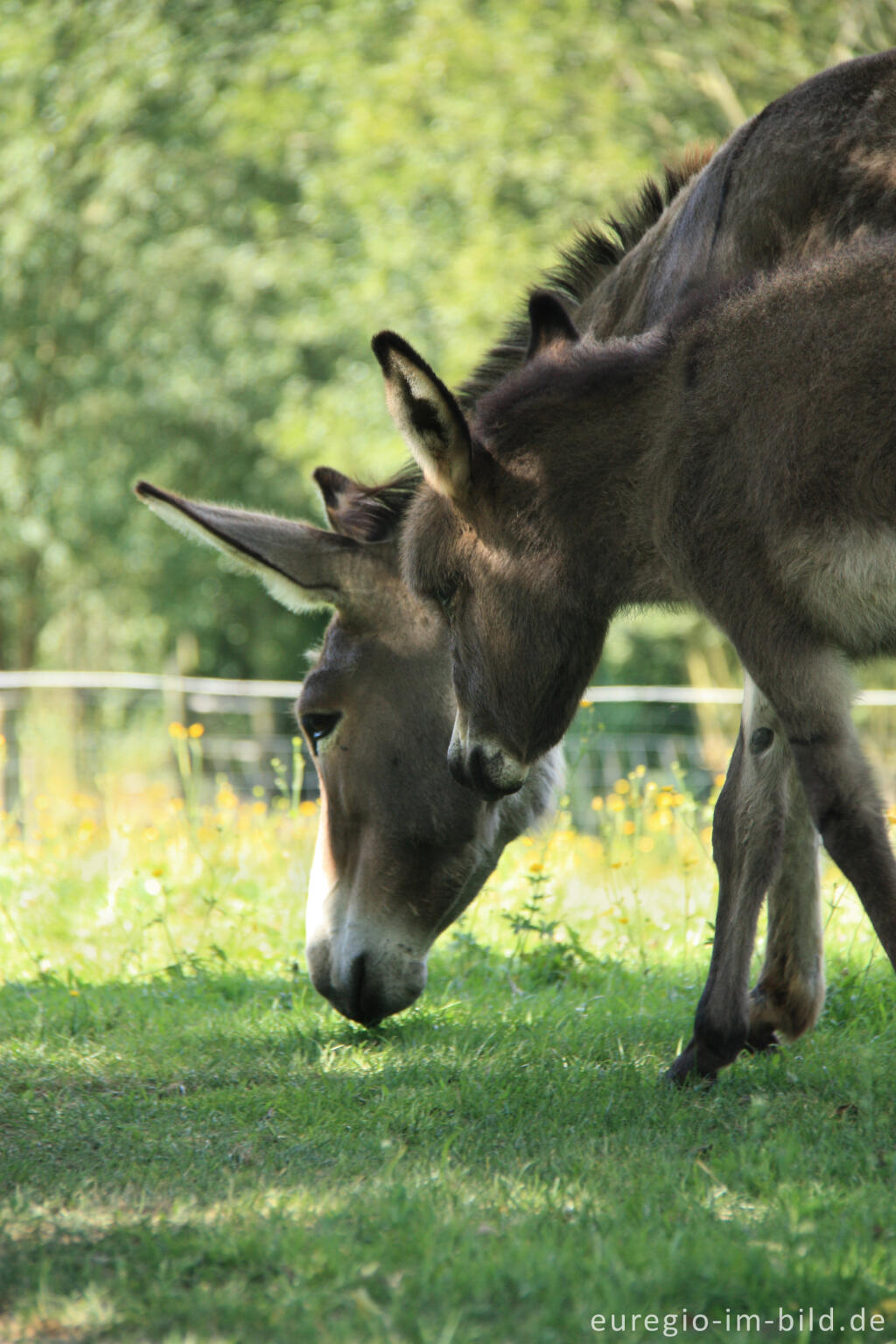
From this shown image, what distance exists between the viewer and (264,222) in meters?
19.1

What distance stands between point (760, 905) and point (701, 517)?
1.19 m

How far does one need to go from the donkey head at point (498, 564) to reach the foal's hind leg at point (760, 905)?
559mm

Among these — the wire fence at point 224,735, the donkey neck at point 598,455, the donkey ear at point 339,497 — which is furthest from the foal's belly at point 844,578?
the wire fence at point 224,735

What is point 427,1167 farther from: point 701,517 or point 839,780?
point 701,517

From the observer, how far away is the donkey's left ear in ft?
10.7

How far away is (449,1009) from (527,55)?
580 inches

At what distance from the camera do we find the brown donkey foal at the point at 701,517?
282 cm

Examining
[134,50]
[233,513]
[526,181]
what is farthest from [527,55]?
[233,513]

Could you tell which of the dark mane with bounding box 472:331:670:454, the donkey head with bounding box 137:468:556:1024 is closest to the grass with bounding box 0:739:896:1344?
the donkey head with bounding box 137:468:556:1024

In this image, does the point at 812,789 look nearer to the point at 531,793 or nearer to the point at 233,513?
the point at 531,793

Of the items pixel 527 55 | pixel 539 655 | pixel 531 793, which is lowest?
pixel 531 793

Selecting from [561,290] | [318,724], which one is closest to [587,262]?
[561,290]

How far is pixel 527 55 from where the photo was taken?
16.0 metres

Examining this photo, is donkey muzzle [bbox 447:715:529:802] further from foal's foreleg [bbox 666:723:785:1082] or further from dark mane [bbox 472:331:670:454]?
dark mane [bbox 472:331:670:454]
